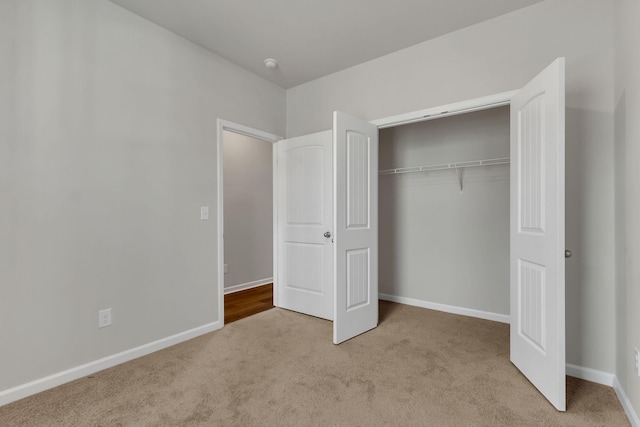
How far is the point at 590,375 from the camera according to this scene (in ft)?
7.11

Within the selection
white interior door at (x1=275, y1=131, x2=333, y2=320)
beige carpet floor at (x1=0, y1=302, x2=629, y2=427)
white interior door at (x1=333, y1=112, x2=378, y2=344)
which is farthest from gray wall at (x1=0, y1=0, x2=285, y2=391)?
white interior door at (x1=333, y1=112, x2=378, y2=344)

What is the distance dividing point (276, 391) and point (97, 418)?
0.99 meters

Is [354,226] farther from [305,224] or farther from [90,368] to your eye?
[90,368]

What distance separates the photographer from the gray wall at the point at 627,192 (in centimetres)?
168

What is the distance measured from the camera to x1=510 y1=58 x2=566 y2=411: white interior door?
179 cm

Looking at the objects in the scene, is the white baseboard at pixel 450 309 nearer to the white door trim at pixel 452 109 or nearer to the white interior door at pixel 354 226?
the white interior door at pixel 354 226

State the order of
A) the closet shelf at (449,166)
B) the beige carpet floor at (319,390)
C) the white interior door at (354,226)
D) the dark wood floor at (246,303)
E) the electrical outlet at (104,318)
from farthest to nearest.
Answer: the dark wood floor at (246,303) → the closet shelf at (449,166) → the white interior door at (354,226) → the electrical outlet at (104,318) → the beige carpet floor at (319,390)

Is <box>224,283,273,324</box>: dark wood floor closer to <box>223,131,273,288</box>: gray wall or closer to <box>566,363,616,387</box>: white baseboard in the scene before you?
<box>223,131,273,288</box>: gray wall

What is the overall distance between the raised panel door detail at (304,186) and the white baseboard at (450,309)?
1486 mm

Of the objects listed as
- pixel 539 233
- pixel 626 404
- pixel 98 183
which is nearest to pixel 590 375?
pixel 626 404

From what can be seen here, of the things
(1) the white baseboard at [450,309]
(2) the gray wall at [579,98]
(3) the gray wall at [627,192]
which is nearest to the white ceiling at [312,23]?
(2) the gray wall at [579,98]

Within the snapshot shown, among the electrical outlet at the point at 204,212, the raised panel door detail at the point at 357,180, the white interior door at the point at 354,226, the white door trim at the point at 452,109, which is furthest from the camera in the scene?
the electrical outlet at the point at 204,212

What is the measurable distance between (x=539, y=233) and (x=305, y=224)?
2230mm

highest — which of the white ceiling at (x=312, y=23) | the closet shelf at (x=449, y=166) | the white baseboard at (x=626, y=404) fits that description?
the white ceiling at (x=312, y=23)
